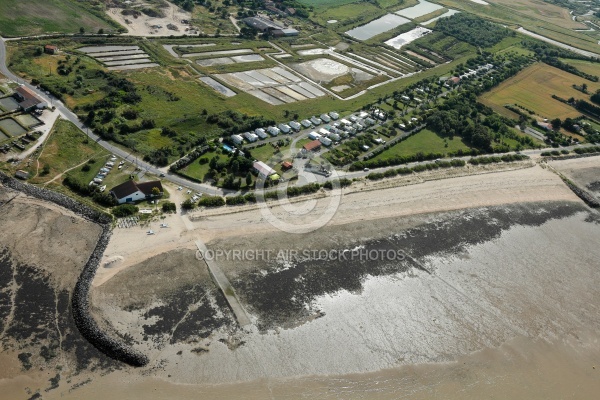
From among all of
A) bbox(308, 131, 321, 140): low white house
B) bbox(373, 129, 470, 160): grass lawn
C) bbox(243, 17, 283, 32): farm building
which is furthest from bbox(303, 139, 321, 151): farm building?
bbox(243, 17, 283, 32): farm building

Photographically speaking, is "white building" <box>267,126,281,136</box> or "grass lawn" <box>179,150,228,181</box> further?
"white building" <box>267,126,281,136</box>

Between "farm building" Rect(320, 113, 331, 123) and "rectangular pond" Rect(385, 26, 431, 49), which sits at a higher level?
"rectangular pond" Rect(385, 26, 431, 49)

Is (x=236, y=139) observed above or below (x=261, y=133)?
above

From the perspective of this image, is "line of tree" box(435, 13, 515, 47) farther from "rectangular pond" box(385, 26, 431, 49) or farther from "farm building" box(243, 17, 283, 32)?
"farm building" box(243, 17, 283, 32)

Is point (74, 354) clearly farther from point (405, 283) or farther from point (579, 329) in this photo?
point (579, 329)

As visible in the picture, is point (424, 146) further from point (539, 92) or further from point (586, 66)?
point (586, 66)

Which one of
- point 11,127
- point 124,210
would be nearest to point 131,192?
point 124,210

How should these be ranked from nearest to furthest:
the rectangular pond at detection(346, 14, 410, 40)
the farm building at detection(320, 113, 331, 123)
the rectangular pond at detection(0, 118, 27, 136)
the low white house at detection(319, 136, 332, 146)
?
1. the rectangular pond at detection(0, 118, 27, 136)
2. the low white house at detection(319, 136, 332, 146)
3. the farm building at detection(320, 113, 331, 123)
4. the rectangular pond at detection(346, 14, 410, 40)
